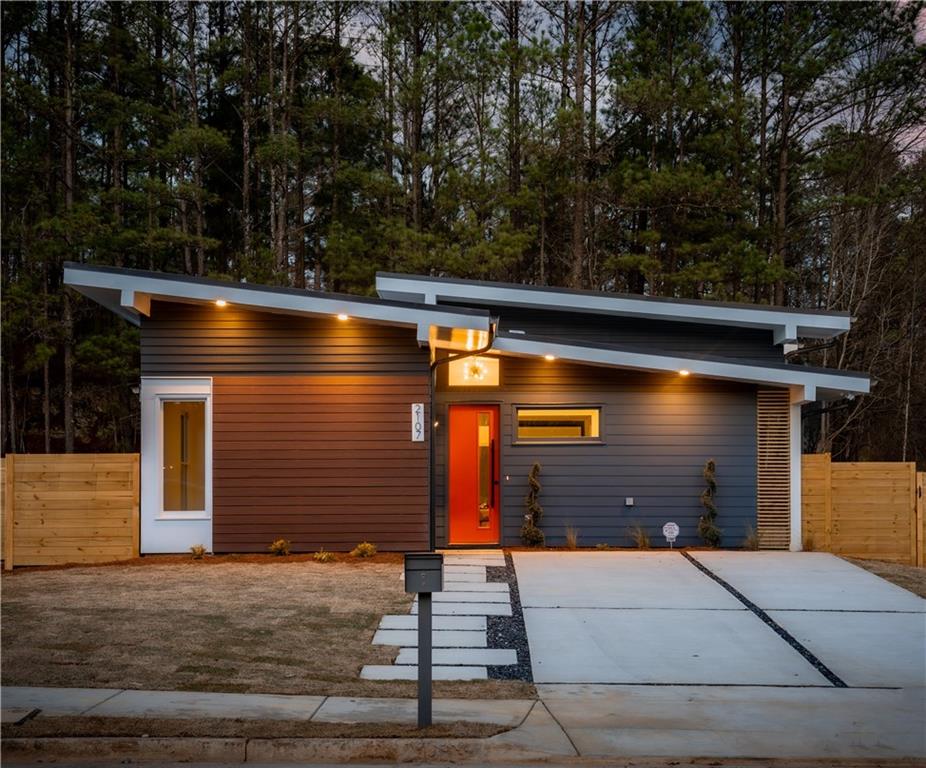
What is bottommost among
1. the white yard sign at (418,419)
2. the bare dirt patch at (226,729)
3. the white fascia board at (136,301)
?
the bare dirt patch at (226,729)

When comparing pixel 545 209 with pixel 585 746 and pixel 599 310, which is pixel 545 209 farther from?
pixel 585 746

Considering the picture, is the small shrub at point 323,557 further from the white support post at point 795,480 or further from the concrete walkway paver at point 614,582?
the white support post at point 795,480

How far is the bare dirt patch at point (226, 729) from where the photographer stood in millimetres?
5379

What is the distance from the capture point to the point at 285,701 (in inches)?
243

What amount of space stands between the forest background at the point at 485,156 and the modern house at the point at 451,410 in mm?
7715

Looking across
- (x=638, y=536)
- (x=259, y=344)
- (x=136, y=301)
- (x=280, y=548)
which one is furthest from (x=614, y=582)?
(x=136, y=301)

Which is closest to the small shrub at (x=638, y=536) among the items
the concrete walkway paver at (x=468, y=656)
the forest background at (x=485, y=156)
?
the concrete walkway paver at (x=468, y=656)

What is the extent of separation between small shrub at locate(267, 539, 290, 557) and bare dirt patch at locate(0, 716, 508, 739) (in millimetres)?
6845

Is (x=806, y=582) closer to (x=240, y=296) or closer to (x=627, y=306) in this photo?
(x=627, y=306)

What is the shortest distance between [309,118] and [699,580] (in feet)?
56.3

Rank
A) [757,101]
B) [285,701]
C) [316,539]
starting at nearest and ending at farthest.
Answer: [285,701], [316,539], [757,101]

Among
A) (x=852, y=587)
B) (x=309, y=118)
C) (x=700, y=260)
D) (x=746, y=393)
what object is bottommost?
(x=852, y=587)

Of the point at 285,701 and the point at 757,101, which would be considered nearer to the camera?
the point at 285,701

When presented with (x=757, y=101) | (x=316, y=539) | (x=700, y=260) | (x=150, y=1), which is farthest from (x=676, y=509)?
(x=150, y=1)
